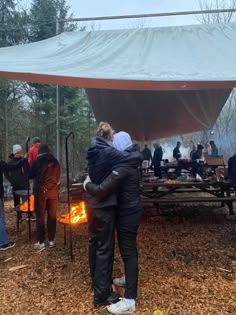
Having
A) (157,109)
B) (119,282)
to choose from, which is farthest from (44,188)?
(157,109)

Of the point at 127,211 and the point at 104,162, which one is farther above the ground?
the point at 104,162

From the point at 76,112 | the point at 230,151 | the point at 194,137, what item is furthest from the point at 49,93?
the point at 194,137

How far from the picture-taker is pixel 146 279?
152 inches

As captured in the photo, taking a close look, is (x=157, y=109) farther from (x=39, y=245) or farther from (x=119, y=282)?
(x=119, y=282)

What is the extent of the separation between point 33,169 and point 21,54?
1643 mm

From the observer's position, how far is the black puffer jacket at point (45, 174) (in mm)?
5004

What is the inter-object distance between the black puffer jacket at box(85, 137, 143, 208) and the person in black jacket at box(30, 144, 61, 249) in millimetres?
1817

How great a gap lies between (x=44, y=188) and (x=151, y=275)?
2.00 metres

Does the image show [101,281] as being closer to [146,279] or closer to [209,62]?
[146,279]

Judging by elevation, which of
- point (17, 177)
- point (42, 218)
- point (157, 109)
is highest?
point (157, 109)

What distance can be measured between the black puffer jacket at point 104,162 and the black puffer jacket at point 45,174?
1.81 m

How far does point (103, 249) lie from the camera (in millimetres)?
3303

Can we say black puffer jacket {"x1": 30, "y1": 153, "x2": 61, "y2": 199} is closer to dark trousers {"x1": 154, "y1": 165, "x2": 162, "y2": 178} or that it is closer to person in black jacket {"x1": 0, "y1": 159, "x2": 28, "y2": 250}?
person in black jacket {"x1": 0, "y1": 159, "x2": 28, "y2": 250}

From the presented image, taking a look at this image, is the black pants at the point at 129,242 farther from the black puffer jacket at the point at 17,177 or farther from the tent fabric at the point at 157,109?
the tent fabric at the point at 157,109
